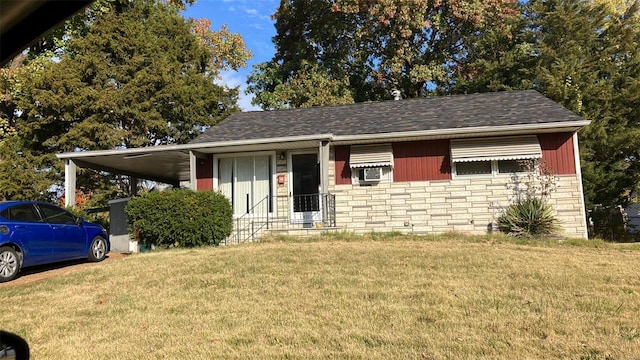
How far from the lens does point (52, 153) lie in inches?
770

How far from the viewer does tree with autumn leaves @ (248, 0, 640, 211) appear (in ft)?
55.0

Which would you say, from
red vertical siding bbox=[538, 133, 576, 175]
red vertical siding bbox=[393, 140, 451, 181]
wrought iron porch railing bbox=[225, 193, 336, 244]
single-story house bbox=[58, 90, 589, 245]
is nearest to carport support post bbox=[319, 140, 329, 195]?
single-story house bbox=[58, 90, 589, 245]

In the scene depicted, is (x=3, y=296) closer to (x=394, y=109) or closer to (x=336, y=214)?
(x=336, y=214)

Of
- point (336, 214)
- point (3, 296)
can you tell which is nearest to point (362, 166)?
point (336, 214)

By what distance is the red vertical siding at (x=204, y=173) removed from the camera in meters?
13.8

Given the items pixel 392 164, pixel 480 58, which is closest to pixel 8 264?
pixel 392 164

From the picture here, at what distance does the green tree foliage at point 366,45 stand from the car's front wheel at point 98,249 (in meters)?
14.1

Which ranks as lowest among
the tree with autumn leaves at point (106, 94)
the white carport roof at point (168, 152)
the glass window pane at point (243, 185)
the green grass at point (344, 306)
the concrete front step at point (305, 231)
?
the green grass at point (344, 306)

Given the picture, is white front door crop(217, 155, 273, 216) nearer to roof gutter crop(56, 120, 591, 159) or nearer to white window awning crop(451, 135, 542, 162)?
roof gutter crop(56, 120, 591, 159)

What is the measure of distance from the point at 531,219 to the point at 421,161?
3.06m

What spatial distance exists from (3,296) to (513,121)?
1111 centimetres

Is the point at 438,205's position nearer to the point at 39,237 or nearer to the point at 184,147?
the point at 184,147

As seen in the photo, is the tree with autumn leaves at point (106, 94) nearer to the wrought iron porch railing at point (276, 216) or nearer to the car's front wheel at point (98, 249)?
the wrought iron porch railing at point (276, 216)

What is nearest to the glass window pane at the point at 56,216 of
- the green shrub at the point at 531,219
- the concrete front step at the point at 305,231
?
the concrete front step at the point at 305,231
